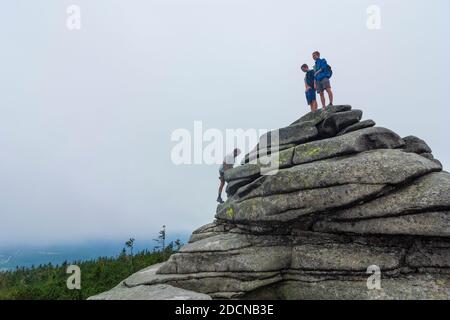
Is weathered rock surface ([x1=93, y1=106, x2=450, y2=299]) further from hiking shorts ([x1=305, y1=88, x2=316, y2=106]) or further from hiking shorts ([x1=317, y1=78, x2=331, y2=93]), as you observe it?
hiking shorts ([x1=305, y1=88, x2=316, y2=106])

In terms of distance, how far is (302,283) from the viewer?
13367 millimetres

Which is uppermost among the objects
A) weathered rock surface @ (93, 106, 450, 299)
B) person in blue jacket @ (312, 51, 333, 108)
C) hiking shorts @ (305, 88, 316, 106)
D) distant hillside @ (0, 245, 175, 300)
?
person in blue jacket @ (312, 51, 333, 108)

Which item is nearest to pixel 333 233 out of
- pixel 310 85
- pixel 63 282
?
pixel 310 85

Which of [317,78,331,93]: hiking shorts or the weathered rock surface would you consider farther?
[317,78,331,93]: hiking shorts

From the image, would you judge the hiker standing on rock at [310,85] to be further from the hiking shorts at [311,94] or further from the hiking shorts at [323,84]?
the hiking shorts at [323,84]

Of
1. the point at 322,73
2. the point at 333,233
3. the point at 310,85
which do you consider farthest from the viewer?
the point at 310,85

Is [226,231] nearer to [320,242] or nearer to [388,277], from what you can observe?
[320,242]

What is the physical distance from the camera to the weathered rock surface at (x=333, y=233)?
11695mm

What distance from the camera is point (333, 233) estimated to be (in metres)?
13.6

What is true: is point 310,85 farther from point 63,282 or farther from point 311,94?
point 63,282

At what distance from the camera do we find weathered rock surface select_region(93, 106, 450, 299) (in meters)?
11.7

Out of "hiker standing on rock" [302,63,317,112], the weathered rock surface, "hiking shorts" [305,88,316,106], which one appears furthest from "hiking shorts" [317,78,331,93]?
the weathered rock surface
